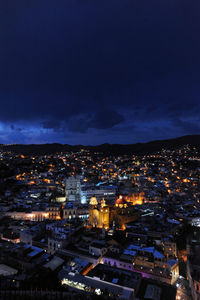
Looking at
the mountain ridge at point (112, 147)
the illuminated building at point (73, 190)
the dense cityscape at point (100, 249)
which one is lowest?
the dense cityscape at point (100, 249)

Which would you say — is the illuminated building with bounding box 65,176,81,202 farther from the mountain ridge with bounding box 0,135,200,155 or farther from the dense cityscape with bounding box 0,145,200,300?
the mountain ridge with bounding box 0,135,200,155

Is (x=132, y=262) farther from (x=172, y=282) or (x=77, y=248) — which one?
(x=77, y=248)

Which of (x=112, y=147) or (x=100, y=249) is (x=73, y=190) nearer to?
(x=100, y=249)

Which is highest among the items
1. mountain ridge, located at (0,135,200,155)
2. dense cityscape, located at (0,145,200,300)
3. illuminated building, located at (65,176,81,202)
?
mountain ridge, located at (0,135,200,155)

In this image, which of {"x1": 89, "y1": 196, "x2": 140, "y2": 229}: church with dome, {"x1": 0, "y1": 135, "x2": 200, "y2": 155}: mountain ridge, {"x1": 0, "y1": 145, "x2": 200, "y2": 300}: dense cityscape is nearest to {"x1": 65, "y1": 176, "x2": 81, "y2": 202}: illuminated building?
{"x1": 0, "y1": 145, "x2": 200, "y2": 300}: dense cityscape

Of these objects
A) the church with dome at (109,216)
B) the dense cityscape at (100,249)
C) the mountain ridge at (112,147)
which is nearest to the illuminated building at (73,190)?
the dense cityscape at (100,249)

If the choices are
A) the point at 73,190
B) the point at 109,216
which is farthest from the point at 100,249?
the point at 73,190

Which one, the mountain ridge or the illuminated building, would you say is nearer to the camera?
the illuminated building

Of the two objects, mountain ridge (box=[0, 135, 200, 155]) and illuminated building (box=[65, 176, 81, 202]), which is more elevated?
mountain ridge (box=[0, 135, 200, 155])

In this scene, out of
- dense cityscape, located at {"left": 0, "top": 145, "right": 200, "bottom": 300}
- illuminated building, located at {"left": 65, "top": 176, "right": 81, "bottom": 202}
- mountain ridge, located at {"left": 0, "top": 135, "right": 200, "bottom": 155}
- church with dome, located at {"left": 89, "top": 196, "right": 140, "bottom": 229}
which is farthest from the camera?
mountain ridge, located at {"left": 0, "top": 135, "right": 200, "bottom": 155}

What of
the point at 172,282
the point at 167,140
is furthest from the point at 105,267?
the point at 167,140

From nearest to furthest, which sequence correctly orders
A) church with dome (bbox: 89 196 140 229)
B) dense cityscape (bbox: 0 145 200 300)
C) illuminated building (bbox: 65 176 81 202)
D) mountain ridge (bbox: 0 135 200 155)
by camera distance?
dense cityscape (bbox: 0 145 200 300) < church with dome (bbox: 89 196 140 229) < illuminated building (bbox: 65 176 81 202) < mountain ridge (bbox: 0 135 200 155)

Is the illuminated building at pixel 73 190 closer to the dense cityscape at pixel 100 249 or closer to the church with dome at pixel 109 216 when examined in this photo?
the dense cityscape at pixel 100 249
